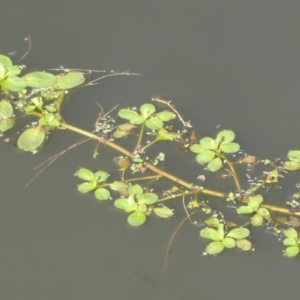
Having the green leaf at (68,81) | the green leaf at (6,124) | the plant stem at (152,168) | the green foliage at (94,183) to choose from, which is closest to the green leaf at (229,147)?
the plant stem at (152,168)

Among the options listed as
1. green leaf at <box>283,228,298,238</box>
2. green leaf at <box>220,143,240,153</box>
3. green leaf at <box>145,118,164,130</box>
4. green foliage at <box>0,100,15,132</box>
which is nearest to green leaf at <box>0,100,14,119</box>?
green foliage at <box>0,100,15,132</box>

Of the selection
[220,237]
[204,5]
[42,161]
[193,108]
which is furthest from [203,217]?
[204,5]

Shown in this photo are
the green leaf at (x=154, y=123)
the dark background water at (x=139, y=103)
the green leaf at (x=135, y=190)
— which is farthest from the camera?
the green leaf at (x=154, y=123)

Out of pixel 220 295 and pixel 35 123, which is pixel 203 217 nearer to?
pixel 220 295

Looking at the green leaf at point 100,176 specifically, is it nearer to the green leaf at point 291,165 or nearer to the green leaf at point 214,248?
the green leaf at point 214,248

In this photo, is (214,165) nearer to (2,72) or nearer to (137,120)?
(137,120)

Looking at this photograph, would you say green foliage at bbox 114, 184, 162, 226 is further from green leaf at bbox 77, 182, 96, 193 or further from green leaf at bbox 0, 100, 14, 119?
green leaf at bbox 0, 100, 14, 119
